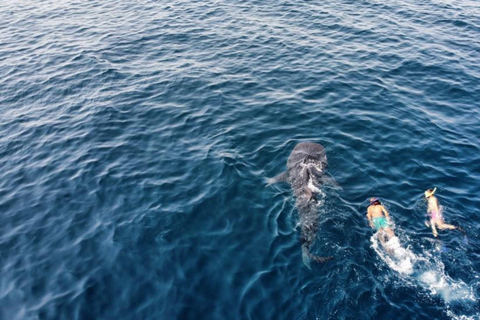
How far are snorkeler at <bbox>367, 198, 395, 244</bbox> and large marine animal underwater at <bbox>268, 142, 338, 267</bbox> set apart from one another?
1826mm

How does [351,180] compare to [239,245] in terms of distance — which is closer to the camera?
[239,245]

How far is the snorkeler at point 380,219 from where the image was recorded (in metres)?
11.8

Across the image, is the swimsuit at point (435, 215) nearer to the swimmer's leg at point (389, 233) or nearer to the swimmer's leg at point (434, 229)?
the swimmer's leg at point (434, 229)

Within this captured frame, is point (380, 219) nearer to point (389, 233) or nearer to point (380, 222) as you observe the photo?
point (380, 222)

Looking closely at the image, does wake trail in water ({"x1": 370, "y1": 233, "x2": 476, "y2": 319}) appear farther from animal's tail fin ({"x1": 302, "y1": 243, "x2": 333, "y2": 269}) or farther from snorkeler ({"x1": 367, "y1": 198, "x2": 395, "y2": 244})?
animal's tail fin ({"x1": 302, "y1": 243, "x2": 333, "y2": 269})

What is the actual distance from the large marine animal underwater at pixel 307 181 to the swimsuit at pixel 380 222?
192 centimetres

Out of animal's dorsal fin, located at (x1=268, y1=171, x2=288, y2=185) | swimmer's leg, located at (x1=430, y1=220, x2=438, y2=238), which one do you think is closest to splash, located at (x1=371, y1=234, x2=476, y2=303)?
swimmer's leg, located at (x1=430, y1=220, x2=438, y2=238)

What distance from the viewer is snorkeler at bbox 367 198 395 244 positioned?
11812 millimetres

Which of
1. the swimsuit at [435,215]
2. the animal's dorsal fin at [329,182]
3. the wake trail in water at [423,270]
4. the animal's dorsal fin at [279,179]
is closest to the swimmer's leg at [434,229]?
the swimsuit at [435,215]

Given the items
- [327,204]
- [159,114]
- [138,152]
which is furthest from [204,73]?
[327,204]

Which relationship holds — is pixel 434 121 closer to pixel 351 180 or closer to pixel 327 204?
pixel 351 180

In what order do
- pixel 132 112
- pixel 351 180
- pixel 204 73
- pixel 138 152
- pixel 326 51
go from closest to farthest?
1. pixel 351 180
2. pixel 138 152
3. pixel 132 112
4. pixel 204 73
5. pixel 326 51

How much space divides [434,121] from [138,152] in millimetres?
14240

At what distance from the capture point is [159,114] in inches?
752
